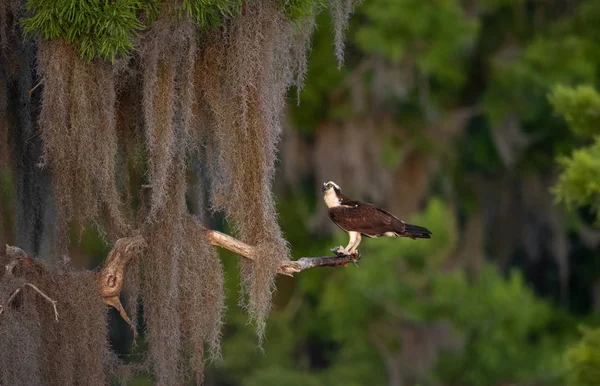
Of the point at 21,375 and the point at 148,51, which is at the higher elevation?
the point at 148,51

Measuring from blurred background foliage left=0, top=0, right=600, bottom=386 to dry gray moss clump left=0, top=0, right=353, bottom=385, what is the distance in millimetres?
7720

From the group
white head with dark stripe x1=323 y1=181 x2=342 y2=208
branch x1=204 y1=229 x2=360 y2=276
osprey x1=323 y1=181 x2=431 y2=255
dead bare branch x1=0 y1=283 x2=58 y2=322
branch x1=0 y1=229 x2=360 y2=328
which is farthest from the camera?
white head with dark stripe x1=323 y1=181 x2=342 y2=208

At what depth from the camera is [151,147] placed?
6.30m

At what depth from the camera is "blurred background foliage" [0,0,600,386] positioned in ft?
49.2

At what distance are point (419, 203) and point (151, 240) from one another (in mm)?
11796

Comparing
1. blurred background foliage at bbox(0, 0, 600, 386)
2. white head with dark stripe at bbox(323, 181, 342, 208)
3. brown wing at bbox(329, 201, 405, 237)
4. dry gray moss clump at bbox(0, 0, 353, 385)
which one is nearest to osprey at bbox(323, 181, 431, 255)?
brown wing at bbox(329, 201, 405, 237)

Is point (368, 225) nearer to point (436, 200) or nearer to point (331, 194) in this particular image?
point (331, 194)

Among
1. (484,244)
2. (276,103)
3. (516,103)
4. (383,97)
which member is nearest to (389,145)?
(383,97)

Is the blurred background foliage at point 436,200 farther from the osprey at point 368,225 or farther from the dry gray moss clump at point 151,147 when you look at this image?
the dry gray moss clump at point 151,147

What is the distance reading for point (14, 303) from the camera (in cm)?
631

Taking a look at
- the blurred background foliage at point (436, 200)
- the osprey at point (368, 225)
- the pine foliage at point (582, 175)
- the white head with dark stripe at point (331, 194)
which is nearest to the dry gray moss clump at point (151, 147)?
the osprey at point (368, 225)

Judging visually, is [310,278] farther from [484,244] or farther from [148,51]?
[148,51]

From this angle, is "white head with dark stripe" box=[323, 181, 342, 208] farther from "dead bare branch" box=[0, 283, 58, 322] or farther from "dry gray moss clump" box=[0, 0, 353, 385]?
"dead bare branch" box=[0, 283, 58, 322]

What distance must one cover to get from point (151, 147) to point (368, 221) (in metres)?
1.64
